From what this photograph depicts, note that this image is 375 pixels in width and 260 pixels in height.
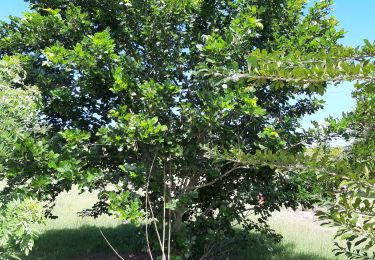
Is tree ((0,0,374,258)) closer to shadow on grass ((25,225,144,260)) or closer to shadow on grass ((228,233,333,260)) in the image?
shadow on grass ((25,225,144,260))

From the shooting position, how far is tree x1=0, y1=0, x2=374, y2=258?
4293 millimetres

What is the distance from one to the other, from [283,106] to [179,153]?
76.9 inches

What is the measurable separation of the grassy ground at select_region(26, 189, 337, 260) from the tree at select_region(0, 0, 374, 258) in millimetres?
1110

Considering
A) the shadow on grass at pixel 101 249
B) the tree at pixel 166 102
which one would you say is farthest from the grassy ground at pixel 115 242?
the tree at pixel 166 102

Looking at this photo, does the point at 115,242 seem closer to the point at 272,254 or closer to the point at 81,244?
the point at 81,244

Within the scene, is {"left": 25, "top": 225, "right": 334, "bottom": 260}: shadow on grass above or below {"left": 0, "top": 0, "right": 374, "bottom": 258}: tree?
below

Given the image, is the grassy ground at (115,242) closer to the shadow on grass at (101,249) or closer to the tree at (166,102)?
the shadow on grass at (101,249)

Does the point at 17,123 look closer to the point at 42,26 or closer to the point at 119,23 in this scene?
the point at 42,26

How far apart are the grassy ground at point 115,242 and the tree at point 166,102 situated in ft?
3.64

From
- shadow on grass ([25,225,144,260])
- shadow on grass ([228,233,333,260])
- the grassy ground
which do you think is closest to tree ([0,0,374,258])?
the grassy ground

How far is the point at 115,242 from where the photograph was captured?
313 inches

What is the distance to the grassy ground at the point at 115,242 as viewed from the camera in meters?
7.24

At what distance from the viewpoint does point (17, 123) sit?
4.02m

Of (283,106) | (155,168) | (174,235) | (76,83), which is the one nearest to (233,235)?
(174,235)
